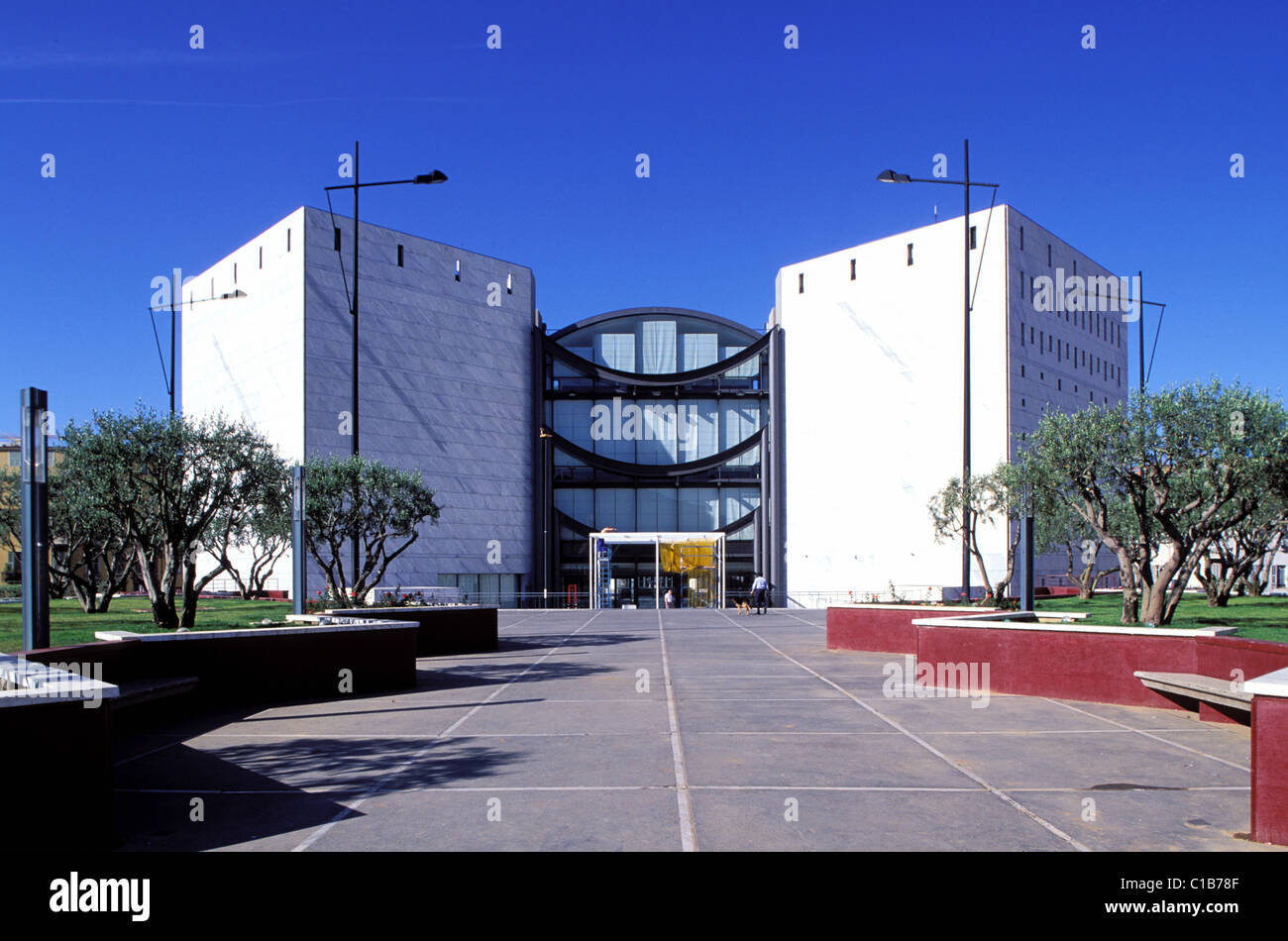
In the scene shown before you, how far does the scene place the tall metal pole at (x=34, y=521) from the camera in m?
9.18

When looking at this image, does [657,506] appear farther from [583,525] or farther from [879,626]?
[879,626]

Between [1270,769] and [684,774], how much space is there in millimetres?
4228

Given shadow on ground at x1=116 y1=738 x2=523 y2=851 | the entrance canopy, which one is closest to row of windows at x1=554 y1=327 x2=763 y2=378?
the entrance canopy

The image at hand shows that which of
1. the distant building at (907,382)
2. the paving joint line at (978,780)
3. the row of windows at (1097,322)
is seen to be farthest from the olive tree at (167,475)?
the row of windows at (1097,322)

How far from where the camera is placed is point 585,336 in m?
63.7

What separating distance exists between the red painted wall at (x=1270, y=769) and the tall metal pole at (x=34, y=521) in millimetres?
10380

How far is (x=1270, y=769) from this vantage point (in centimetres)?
584

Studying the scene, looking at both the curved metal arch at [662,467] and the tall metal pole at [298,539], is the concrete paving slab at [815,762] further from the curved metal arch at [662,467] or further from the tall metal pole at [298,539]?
the curved metal arch at [662,467]

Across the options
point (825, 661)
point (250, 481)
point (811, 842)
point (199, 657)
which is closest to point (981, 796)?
point (811, 842)

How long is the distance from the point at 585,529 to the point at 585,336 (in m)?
13.5

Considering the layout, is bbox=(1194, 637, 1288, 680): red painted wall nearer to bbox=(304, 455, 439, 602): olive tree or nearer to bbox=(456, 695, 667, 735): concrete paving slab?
bbox=(456, 695, 667, 735): concrete paving slab

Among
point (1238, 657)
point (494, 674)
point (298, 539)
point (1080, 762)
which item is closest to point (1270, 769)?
point (1080, 762)

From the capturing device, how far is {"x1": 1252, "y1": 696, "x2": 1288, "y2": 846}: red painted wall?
579 centimetres
